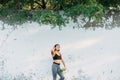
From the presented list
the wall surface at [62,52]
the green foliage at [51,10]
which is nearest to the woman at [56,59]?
the wall surface at [62,52]

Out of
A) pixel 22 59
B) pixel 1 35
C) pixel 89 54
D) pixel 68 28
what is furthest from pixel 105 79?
pixel 1 35

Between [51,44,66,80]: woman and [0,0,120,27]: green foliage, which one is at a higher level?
[0,0,120,27]: green foliage

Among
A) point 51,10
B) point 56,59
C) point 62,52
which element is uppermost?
point 51,10

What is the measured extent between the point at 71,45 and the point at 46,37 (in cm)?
79

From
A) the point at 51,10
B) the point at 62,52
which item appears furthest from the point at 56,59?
the point at 51,10

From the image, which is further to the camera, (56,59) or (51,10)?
(51,10)

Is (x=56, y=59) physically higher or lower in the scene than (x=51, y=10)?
lower

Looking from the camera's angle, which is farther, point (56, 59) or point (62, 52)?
point (62, 52)

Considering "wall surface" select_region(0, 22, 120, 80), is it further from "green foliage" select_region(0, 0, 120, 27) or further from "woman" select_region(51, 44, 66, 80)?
"woman" select_region(51, 44, 66, 80)

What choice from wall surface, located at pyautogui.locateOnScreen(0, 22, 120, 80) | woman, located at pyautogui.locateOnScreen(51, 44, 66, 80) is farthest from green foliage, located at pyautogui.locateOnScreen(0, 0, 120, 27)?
woman, located at pyautogui.locateOnScreen(51, 44, 66, 80)

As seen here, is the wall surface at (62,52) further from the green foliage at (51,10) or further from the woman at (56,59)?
the woman at (56,59)

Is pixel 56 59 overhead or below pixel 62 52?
below

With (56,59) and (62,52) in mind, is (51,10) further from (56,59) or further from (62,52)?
(56,59)

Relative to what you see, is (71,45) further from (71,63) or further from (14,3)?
(14,3)
